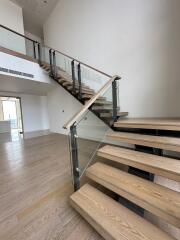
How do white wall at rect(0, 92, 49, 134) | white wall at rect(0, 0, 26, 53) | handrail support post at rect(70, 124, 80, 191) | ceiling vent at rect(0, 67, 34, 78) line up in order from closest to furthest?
handrail support post at rect(70, 124, 80, 191), ceiling vent at rect(0, 67, 34, 78), white wall at rect(0, 0, 26, 53), white wall at rect(0, 92, 49, 134)

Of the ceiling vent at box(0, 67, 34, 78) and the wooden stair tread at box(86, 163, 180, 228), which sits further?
the ceiling vent at box(0, 67, 34, 78)

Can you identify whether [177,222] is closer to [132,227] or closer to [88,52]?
[132,227]

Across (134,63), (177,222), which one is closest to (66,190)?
(177,222)

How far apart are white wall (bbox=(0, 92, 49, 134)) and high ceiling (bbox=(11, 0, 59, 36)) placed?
371 centimetres

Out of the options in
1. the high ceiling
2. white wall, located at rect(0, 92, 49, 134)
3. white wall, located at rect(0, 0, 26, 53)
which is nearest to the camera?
white wall, located at rect(0, 0, 26, 53)

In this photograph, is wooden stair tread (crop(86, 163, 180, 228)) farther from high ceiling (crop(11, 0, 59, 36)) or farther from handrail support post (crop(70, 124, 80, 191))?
high ceiling (crop(11, 0, 59, 36))

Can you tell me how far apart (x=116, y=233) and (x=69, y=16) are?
6666 mm

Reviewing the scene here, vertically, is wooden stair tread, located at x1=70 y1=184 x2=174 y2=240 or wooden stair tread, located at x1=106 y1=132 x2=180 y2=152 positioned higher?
wooden stair tread, located at x1=106 y1=132 x2=180 y2=152

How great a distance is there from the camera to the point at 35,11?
20.5 ft

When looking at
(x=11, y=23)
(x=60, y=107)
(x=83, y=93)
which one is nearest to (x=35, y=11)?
(x=11, y=23)

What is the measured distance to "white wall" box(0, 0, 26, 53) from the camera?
4684mm

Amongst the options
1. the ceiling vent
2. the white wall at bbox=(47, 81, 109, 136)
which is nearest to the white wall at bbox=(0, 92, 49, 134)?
the white wall at bbox=(47, 81, 109, 136)

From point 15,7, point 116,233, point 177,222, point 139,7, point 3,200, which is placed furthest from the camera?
point 15,7

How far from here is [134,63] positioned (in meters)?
3.56
